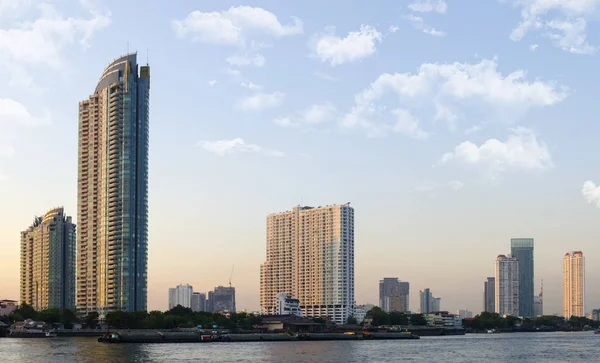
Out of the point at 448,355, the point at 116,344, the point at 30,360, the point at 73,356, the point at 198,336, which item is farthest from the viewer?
the point at 198,336

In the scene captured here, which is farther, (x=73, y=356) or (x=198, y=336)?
(x=198, y=336)

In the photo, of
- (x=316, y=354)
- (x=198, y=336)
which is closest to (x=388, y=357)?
(x=316, y=354)

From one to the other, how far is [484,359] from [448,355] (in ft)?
39.2

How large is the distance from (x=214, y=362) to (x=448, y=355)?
150 feet

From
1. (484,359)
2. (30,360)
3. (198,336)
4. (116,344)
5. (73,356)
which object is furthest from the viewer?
(198,336)

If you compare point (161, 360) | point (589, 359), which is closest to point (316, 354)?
point (161, 360)

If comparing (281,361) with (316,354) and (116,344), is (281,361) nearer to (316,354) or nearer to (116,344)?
(316,354)

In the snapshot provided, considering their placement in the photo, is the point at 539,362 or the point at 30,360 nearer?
the point at 30,360

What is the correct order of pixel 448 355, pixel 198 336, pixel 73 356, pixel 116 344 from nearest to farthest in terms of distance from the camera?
pixel 73 356 < pixel 448 355 < pixel 116 344 < pixel 198 336

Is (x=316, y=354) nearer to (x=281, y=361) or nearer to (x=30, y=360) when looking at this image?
(x=281, y=361)

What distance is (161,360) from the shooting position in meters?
118

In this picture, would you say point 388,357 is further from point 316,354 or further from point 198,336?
point 198,336

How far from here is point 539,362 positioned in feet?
410

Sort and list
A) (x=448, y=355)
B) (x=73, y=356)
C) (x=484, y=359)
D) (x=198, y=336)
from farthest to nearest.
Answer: (x=198, y=336) → (x=448, y=355) → (x=484, y=359) → (x=73, y=356)
